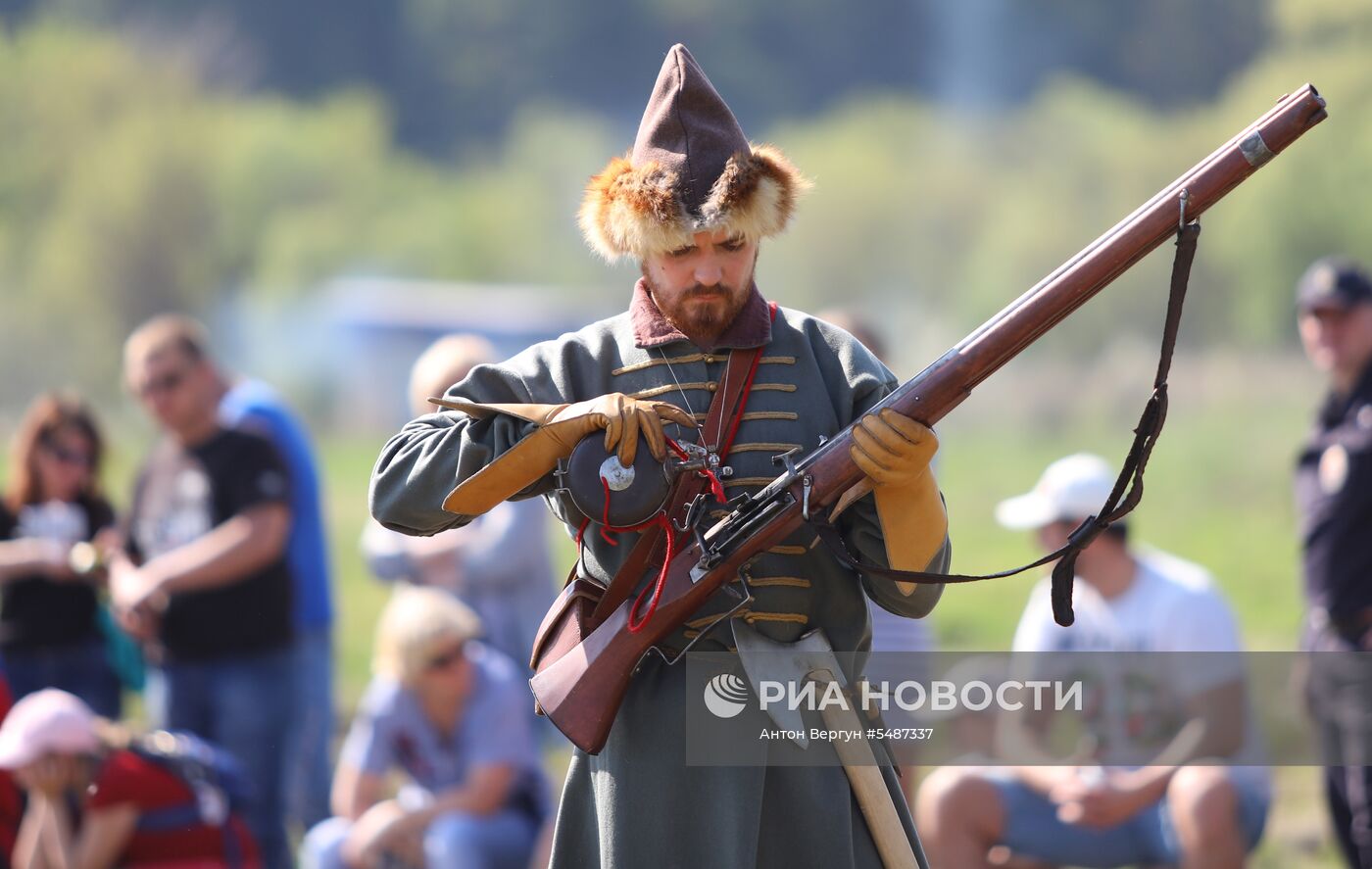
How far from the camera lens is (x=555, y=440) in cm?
300

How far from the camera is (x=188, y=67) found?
20.5 m

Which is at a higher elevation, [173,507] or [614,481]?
[173,507]

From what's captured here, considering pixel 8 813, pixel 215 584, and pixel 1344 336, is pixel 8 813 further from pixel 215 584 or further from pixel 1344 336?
pixel 1344 336

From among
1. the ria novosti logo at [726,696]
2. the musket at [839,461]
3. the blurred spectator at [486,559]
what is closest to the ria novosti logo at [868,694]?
the ria novosti logo at [726,696]

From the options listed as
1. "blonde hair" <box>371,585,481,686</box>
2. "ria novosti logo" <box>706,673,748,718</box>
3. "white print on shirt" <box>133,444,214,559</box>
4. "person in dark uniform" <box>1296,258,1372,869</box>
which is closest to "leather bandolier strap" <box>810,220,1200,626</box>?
"ria novosti logo" <box>706,673,748,718</box>

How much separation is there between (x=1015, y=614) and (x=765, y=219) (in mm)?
10228

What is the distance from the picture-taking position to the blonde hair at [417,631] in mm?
5887

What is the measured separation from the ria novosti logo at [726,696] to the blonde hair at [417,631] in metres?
2.89

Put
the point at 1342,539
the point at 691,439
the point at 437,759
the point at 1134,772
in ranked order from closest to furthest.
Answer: the point at 691,439
the point at 1134,772
the point at 1342,539
the point at 437,759

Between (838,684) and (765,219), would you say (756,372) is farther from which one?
(838,684)

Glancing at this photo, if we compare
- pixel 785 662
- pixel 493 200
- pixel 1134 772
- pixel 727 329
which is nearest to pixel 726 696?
pixel 785 662

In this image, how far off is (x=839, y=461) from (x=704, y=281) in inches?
16.5

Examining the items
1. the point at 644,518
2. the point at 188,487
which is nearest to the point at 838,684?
the point at 644,518

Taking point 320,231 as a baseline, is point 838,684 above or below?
below
